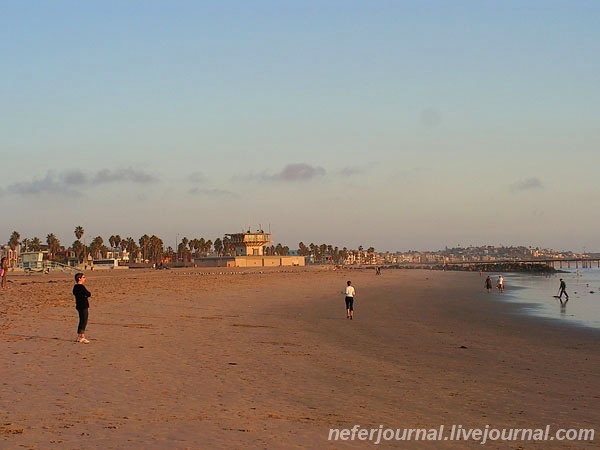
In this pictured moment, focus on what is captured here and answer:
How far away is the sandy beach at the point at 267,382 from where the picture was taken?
8.34 meters

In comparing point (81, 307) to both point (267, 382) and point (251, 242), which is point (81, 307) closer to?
point (267, 382)

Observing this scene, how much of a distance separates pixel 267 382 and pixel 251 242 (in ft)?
416

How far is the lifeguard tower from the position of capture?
13838 cm

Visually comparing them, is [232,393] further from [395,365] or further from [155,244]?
[155,244]

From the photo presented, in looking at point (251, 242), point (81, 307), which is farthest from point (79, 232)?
point (81, 307)

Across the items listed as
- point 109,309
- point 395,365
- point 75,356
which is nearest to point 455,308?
point 109,309

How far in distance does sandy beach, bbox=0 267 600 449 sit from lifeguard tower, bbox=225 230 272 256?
114 m

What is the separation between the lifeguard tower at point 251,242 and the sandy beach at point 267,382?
114 metres

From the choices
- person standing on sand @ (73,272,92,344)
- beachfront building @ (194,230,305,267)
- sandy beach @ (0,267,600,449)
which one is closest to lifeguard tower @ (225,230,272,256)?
beachfront building @ (194,230,305,267)

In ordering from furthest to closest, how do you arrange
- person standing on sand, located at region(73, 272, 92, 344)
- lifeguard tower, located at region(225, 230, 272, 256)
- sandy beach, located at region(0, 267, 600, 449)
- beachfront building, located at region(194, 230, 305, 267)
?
lifeguard tower, located at region(225, 230, 272, 256), beachfront building, located at region(194, 230, 305, 267), person standing on sand, located at region(73, 272, 92, 344), sandy beach, located at region(0, 267, 600, 449)

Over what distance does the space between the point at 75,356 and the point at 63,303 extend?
15.3 metres

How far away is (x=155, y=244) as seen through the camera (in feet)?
595

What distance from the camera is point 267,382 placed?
11984 millimetres

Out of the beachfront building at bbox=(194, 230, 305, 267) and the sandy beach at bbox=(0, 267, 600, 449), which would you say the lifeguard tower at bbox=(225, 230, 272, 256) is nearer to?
the beachfront building at bbox=(194, 230, 305, 267)
